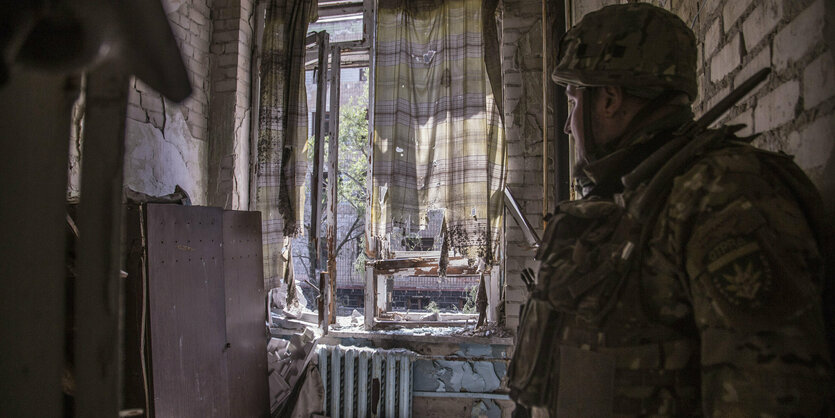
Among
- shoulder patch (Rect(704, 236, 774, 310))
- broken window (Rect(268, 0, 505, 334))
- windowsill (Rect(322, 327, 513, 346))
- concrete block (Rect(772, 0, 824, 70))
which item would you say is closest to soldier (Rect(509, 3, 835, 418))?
shoulder patch (Rect(704, 236, 774, 310))

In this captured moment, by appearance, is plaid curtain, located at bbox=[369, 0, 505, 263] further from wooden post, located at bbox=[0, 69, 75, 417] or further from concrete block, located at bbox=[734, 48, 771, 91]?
wooden post, located at bbox=[0, 69, 75, 417]

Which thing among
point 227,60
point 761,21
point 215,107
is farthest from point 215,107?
point 761,21

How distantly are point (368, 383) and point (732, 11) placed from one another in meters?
2.74

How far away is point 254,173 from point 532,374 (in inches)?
122

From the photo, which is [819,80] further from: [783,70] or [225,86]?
[225,86]

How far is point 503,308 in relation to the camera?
316 centimetres

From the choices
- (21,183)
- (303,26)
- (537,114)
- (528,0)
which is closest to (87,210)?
(21,183)

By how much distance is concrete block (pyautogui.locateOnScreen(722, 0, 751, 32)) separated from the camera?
1.13m

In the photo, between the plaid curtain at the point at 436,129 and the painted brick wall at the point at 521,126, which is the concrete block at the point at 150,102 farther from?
the painted brick wall at the point at 521,126

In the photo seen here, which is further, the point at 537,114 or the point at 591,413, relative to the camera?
the point at 537,114

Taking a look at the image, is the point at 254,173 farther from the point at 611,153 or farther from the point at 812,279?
the point at 812,279

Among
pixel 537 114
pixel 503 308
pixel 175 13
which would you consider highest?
pixel 175 13

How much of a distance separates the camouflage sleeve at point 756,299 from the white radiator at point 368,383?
260 cm

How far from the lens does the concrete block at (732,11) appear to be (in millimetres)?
1127
